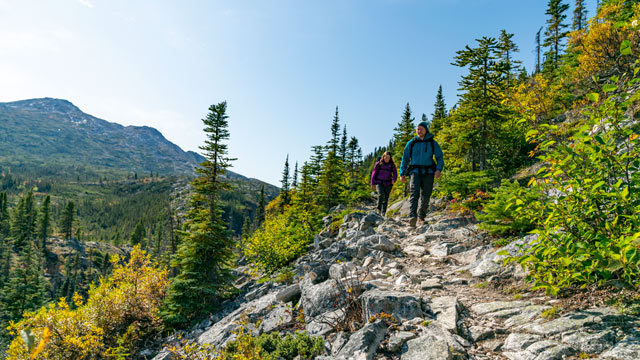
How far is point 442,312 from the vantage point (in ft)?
14.3

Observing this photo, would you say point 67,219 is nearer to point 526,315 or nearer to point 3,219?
point 3,219

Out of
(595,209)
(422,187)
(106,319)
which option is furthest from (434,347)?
(106,319)

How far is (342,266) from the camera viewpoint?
274 inches

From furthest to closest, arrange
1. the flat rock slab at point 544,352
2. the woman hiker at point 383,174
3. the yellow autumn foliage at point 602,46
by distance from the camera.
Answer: the yellow autumn foliage at point 602,46, the woman hiker at point 383,174, the flat rock slab at point 544,352

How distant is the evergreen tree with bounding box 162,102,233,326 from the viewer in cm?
1399

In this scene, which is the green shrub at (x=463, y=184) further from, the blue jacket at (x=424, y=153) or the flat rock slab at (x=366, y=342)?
the flat rock slab at (x=366, y=342)

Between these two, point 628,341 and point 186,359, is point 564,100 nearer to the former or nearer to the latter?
point 628,341

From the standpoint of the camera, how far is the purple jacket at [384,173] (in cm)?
1269

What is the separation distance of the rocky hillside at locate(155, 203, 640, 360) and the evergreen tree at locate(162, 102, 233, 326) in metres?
6.49

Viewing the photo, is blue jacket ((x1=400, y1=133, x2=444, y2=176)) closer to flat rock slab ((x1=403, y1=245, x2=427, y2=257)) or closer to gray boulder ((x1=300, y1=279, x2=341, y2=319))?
flat rock slab ((x1=403, y1=245, x2=427, y2=257))

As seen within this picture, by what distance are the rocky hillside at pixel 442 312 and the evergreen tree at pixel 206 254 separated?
6488 millimetres

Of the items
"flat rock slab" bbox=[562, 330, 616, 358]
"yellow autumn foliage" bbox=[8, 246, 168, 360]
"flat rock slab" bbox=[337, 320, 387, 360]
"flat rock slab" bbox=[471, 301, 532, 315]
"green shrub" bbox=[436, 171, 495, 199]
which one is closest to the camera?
"flat rock slab" bbox=[562, 330, 616, 358]

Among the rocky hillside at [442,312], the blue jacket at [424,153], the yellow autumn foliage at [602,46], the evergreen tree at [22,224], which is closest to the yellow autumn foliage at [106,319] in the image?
the rocky hillside at [442,312]

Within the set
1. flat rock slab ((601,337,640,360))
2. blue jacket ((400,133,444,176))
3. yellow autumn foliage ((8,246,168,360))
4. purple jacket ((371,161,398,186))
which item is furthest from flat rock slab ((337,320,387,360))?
yellow autumn foliage ((8,246,168,360))
